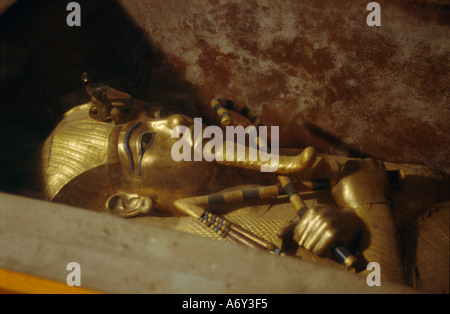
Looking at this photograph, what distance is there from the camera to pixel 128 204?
178cm

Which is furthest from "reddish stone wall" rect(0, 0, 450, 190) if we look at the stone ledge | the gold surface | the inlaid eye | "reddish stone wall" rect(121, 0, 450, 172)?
the stone ledge

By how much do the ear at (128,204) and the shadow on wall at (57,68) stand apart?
0.58 metres

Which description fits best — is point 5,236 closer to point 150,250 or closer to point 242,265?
point 150,250

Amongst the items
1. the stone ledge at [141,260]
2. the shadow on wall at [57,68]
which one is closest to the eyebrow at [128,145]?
the stone ledge at [141,260]

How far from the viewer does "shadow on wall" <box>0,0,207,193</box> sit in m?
1.91

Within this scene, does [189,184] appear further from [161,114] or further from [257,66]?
[257,66]

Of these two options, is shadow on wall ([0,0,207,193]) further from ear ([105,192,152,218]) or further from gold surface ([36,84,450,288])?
ear ([105,192,152,218])

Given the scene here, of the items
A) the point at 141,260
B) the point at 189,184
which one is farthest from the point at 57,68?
the point at 141,260

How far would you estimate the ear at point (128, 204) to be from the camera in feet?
5.69

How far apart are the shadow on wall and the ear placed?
58 cm

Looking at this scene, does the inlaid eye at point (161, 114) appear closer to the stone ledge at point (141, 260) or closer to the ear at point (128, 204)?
the ear at point (128, 204)
